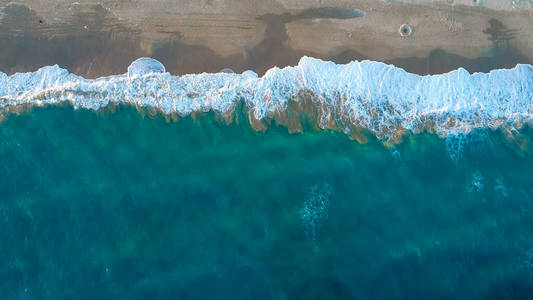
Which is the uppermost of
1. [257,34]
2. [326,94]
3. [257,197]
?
[257,34]

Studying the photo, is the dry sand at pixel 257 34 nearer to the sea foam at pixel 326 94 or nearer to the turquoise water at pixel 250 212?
the sea foam at pixel 326 94

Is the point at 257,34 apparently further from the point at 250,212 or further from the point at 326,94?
the point at 250,212

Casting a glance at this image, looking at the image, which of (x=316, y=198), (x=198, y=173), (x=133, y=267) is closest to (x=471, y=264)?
(x=316, y=198)

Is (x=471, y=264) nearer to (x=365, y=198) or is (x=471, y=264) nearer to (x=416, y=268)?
(x=416, y=268)

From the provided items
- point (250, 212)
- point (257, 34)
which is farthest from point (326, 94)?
point (250, 212)

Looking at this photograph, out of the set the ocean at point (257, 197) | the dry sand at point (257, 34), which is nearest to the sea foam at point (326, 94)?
the ocean at point (257, 197)

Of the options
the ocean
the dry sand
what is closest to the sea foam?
the ocean
